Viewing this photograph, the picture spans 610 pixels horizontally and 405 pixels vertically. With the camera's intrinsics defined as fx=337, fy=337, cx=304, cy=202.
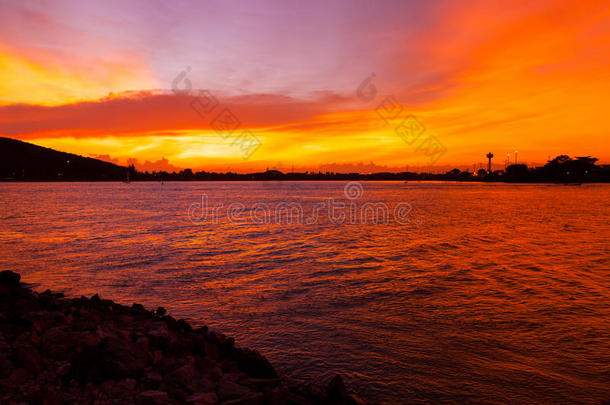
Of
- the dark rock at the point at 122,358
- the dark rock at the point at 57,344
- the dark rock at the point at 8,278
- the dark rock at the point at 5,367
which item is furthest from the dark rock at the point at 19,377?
the dark rock at the point at 8,278

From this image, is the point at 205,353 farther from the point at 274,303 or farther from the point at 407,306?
the point at 407,306

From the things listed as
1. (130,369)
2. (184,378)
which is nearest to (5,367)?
(130,369)

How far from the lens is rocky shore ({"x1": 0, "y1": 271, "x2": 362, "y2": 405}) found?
20.2ft

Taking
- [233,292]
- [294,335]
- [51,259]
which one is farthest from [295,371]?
[51,259]

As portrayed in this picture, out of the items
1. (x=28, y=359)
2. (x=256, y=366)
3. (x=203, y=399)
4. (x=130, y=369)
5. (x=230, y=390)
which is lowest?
(x=256, y=366)

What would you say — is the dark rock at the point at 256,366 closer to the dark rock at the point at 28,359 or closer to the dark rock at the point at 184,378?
the dark rock at the point at 184,378

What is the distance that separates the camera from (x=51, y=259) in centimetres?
2253

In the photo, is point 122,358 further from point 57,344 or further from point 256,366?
point 256,366

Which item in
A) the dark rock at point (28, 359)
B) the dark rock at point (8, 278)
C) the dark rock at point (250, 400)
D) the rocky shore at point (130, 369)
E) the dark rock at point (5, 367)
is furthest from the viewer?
the dark rock at point (8, 278)

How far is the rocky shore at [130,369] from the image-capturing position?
20.2ft

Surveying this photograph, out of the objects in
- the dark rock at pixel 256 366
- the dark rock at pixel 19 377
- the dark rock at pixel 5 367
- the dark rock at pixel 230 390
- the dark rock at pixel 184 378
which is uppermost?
the dark rock at pixel 5 367

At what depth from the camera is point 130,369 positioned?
6816 mm

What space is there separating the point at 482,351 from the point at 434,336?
1.44 metres

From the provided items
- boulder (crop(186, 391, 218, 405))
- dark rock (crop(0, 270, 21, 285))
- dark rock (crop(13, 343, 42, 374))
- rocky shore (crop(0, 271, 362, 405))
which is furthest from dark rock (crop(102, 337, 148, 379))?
dark rock (crop(0, 270, 21, 285))
